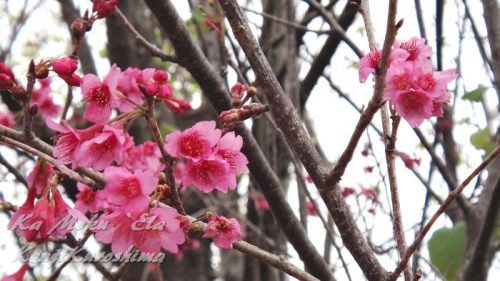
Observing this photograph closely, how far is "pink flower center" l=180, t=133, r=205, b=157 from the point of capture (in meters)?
1.30

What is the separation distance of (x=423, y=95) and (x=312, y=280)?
0.48 meters

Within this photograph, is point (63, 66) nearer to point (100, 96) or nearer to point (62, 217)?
point (100, 96)

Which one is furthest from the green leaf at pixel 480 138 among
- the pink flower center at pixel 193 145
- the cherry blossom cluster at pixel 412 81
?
the pink flower center at pixel 193 145

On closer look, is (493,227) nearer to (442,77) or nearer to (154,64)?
(442,77)

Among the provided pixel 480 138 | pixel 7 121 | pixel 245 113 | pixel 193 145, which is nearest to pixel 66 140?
pixel 193 145

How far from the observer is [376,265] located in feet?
3.79

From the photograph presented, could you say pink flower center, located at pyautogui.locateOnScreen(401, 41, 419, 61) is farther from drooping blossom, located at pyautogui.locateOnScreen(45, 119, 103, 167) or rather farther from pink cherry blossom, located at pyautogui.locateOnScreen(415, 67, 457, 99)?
drooping blossom, located at pyautogui.locateOnScreen(45, 119, 103, 167)

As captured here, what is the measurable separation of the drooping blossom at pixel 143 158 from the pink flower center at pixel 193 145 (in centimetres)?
35

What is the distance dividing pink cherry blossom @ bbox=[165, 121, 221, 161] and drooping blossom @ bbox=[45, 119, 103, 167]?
197 millimetres

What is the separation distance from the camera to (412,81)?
1181mm

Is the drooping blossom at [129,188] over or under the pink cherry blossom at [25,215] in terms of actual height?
over

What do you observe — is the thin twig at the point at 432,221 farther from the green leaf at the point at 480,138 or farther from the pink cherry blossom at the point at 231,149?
the green leaf at the point at 480,138

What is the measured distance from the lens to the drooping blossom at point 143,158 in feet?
5.52

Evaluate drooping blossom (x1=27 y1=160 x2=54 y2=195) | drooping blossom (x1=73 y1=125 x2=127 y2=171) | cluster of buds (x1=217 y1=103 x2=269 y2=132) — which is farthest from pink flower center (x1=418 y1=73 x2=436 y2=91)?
drooping blossom (x1=27 y1=160 x2=54 y2=195)
